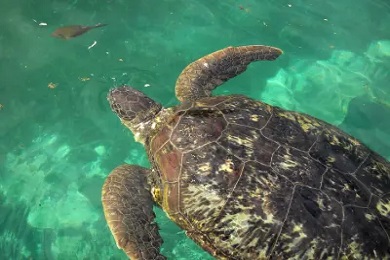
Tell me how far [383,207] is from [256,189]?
971mm

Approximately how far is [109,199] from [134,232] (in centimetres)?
45

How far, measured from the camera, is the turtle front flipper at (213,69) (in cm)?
451

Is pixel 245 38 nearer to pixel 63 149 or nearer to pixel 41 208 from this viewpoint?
pixel 63 149

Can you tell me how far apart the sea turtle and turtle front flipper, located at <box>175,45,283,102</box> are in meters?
0.88

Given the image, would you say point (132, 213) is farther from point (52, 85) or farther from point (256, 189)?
point (52, 85)

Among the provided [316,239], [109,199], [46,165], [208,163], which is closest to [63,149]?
[46,165]

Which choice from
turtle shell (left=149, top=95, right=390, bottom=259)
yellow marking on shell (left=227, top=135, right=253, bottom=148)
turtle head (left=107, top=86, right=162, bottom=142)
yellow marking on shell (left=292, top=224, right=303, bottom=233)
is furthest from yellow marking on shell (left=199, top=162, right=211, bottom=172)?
turtle head (left=107, top=86, right=162, bottom=142)

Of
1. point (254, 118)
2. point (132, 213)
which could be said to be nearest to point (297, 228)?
point (254, 118)

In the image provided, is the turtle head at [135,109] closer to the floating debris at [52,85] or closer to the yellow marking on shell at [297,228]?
the floating debris at [52,85]

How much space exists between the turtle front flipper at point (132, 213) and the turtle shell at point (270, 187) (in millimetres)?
304

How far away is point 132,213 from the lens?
11.5ft

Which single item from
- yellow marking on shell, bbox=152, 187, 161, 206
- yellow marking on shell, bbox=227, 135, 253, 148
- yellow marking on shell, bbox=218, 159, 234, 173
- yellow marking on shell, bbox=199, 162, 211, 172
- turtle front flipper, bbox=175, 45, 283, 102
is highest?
yellow marking on shell, bbox=227, 135, 253, 148

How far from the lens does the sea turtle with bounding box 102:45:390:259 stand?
9.13 ft

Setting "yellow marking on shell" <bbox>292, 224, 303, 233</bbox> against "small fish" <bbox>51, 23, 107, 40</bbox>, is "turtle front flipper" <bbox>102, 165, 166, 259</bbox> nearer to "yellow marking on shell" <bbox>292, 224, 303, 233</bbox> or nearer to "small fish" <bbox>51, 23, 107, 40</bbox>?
"yellow marking on shell" <bbox>292, 224, 303, 233</bbox>
